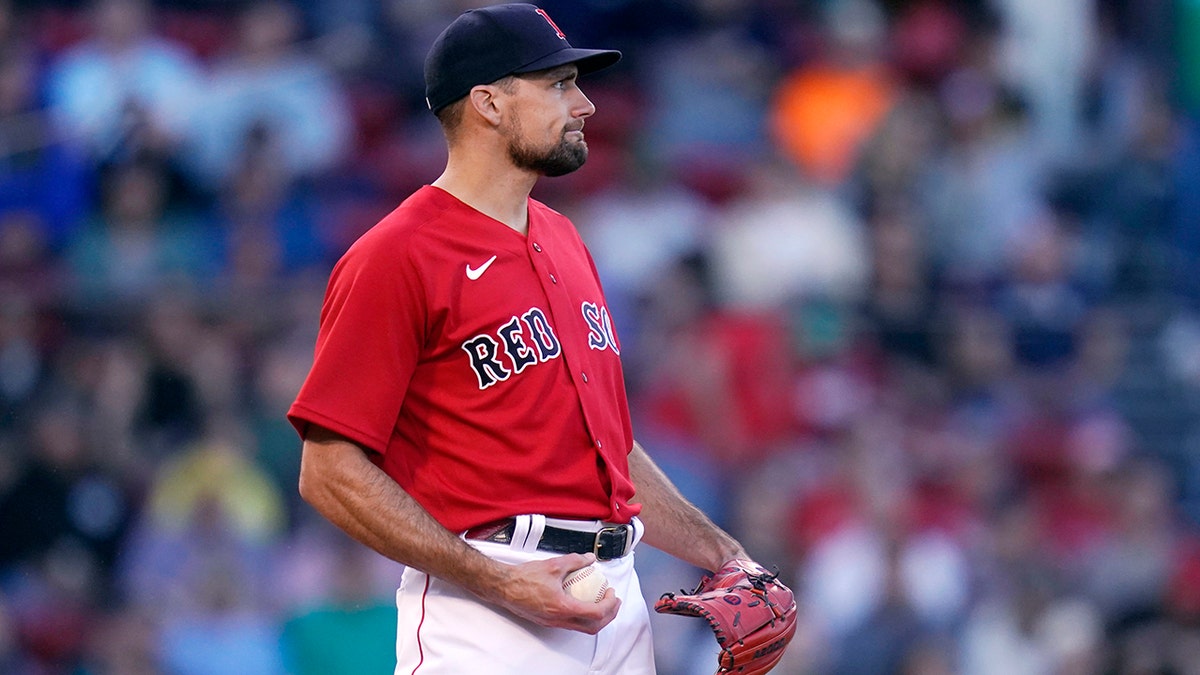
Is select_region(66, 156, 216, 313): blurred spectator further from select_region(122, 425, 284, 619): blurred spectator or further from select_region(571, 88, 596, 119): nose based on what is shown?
select_region(571, 88, 596, 119): nose

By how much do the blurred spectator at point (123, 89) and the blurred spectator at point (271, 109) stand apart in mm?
129

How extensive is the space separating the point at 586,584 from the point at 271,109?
5744 mm

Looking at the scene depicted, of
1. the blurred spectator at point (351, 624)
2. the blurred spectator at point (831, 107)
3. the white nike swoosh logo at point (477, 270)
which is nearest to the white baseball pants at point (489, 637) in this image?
the white nike swoosh logo at point (477, 270)

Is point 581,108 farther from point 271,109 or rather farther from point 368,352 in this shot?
point 271,109

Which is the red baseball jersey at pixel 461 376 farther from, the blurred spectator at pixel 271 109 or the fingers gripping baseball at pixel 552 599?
the blurred spectator at pixel 271 109

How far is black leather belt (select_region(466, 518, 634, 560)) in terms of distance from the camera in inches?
118

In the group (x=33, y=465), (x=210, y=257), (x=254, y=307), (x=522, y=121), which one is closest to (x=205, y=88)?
(x=210, y=257)

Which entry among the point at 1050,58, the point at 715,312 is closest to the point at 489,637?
the point at 715,312

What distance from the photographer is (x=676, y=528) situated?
3395mm

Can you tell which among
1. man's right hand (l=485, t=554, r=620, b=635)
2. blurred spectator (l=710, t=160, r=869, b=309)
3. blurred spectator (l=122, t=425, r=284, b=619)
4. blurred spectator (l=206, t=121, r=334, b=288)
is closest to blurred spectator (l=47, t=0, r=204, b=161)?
blurred spectator (l=206, t=121, r=334, b=288)

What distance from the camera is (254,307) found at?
23.3ft

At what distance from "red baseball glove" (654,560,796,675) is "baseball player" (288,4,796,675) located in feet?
0.51

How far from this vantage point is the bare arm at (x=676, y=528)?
3393 mm

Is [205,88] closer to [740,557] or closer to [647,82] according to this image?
[647,82]
